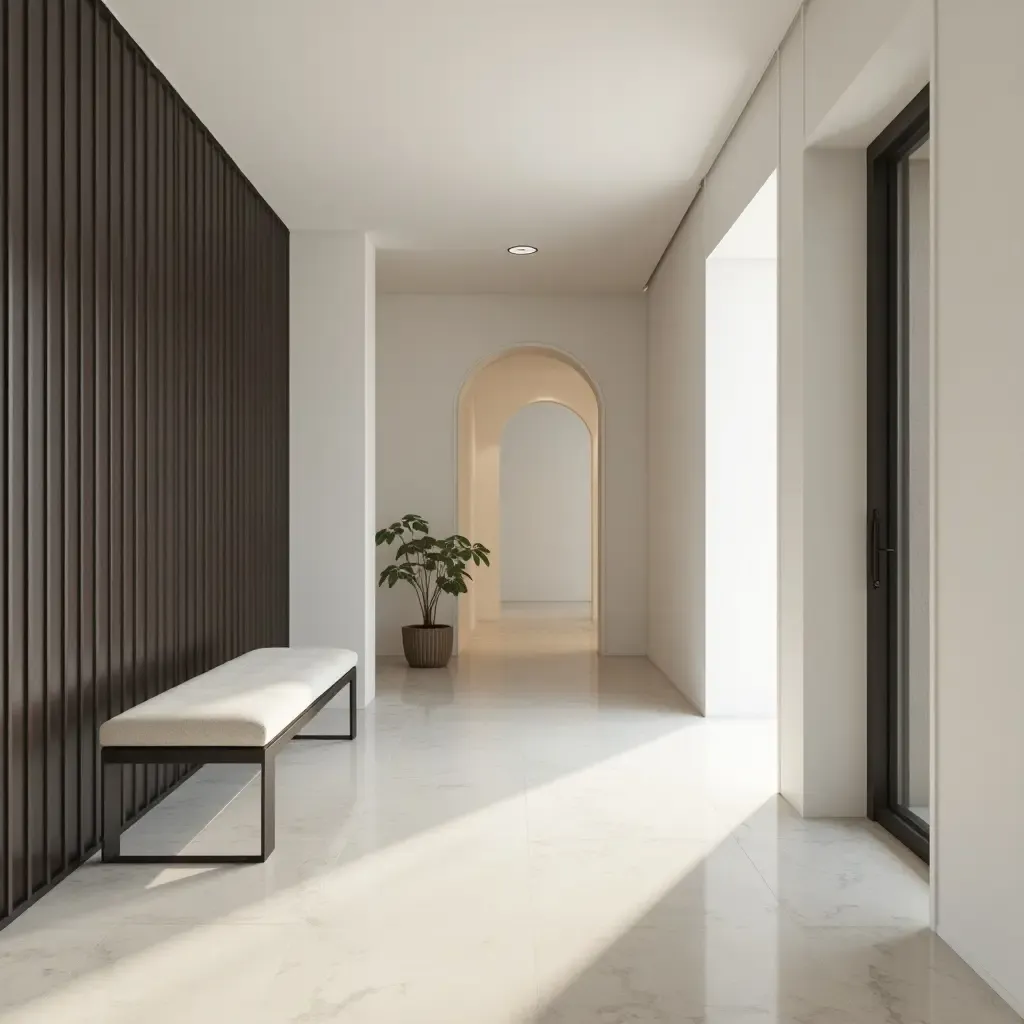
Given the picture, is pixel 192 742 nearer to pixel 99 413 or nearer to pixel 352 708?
pixel 99 413

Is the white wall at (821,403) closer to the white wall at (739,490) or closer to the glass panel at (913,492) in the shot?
the glass panel at (913,492)

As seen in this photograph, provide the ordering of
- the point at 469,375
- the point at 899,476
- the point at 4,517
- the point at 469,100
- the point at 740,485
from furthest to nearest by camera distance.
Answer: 1. the point at 469,375
2. the point at 740,485
3. the point at 469,100
4. the point at 899,476
5. the point at 4,517

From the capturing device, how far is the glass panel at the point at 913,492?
3.70 m

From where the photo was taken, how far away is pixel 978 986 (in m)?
2.51

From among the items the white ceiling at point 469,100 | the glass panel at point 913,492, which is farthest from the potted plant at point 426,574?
the glass panel at point 913,492

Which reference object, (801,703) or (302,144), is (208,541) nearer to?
(302,144)

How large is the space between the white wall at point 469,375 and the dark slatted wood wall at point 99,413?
3.42 m

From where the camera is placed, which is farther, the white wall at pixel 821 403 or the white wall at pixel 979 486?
the white wall at pixel 821 403

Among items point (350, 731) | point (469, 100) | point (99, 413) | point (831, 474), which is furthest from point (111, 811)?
point (469, 100)

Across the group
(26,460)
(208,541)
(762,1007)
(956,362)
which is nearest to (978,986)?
(762,1007)

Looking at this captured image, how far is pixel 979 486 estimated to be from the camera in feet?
8.38

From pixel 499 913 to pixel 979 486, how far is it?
5.57 feet

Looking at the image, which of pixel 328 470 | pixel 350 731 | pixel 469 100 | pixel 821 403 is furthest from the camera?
pixel 328 470

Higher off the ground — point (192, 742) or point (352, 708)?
point (192, 742)
